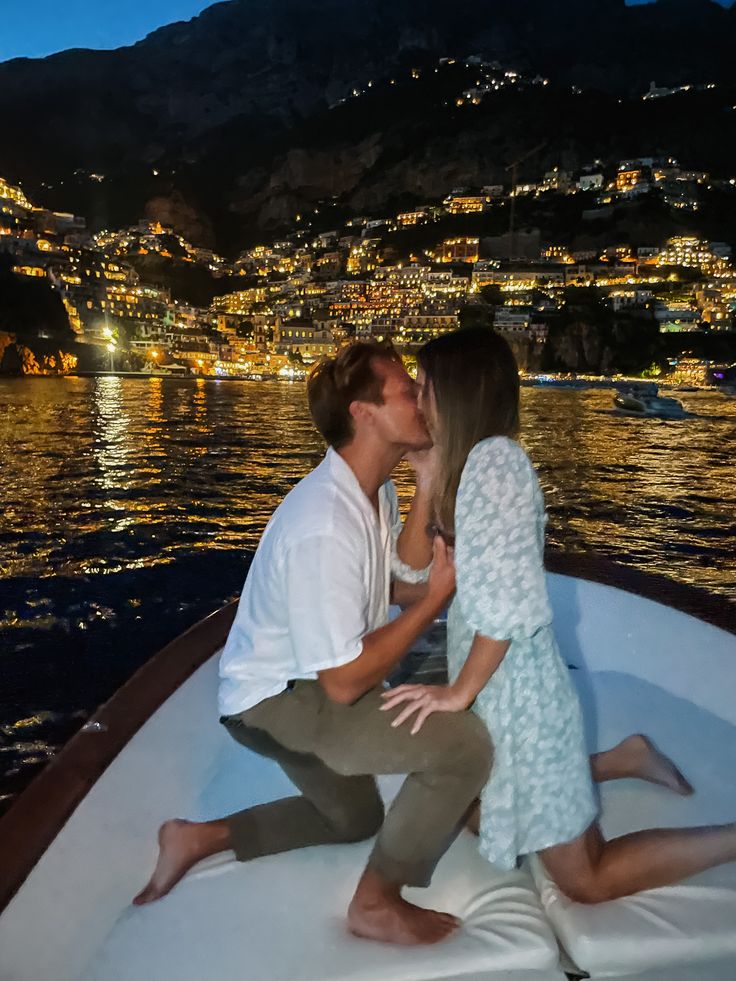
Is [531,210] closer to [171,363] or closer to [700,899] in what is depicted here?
[171,363]

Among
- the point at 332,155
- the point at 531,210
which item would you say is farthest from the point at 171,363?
the point at 332,155

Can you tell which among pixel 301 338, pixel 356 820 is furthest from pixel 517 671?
pixel 301 338

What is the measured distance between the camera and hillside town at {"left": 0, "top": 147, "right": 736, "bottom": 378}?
8362 centimetres

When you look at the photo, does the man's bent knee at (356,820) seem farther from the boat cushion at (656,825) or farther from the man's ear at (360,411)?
the man's ear at (360,411)

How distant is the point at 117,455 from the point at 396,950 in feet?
56.9

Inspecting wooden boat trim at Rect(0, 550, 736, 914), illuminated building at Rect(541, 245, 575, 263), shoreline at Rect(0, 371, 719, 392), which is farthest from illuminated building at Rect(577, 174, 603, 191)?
wooden boat trim at Rect(0, 550, 736, 914)

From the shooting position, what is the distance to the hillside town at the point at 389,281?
83625mm

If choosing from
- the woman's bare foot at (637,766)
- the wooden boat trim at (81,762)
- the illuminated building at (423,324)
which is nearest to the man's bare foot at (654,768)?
the woman's bare foot at (637,766)

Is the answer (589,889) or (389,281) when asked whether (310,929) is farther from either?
(389,281)

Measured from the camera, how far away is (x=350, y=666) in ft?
4.62

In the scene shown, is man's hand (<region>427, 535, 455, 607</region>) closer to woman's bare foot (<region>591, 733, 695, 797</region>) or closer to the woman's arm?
the woman's arm

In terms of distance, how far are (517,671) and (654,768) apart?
0.94 meters

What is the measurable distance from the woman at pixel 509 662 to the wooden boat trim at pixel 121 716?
0.84m

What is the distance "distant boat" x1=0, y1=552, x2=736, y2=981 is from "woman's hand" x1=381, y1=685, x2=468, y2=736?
0.50m
